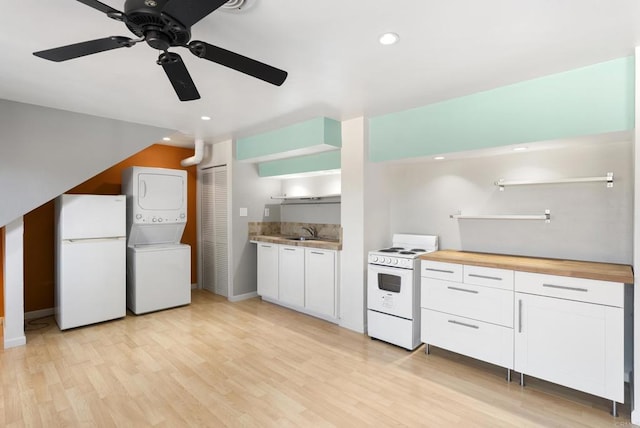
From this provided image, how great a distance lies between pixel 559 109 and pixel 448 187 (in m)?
1.26

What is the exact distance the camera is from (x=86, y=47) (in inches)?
62.7

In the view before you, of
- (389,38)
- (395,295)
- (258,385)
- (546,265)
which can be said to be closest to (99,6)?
(389,38)

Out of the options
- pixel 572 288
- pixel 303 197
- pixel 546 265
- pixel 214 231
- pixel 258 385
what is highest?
pixel 303 197

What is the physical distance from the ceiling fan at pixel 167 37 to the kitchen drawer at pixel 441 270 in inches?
82.3

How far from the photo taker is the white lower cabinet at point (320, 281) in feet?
12.6

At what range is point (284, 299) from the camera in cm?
438

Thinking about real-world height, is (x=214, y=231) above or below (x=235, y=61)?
below

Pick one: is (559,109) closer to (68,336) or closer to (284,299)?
(284,299)

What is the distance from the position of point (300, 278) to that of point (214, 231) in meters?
1.80

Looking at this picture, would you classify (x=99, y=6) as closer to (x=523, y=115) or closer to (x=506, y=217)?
(x=523, y=115)

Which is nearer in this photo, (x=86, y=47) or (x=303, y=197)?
(x=86, y=47)

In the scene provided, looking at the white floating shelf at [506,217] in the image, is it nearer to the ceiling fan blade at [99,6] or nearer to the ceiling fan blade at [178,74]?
the ceiling fan blade at [178,74]

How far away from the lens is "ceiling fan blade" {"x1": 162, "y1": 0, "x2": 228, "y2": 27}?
1.29 meters

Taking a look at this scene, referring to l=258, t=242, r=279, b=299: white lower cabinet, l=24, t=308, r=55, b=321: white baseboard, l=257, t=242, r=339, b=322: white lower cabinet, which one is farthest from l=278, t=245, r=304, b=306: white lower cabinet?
l=24, t=308, r=55, b=321: white baseboard
